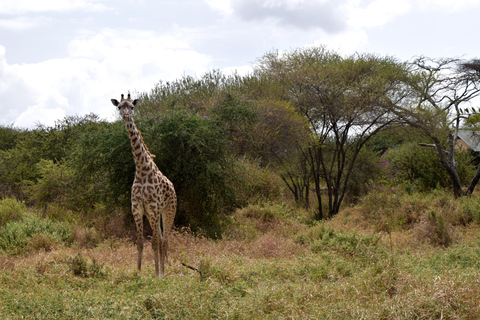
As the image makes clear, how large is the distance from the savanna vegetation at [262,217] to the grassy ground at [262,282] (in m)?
0.03

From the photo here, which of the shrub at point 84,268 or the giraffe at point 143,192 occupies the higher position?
the giraffe at point 143,192

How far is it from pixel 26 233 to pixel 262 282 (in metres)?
6.60

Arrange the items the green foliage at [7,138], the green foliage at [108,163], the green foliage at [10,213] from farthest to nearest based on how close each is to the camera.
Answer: the green foliage at [7,138], the green foliage at [10,213], the green foliage at [108,163]

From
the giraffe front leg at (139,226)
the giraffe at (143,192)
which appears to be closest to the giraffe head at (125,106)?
the giraffe at (143,192)

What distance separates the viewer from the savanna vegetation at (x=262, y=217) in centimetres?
529

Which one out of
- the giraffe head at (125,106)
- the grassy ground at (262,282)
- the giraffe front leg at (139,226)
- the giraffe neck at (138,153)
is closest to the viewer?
the grassy ground at (262,282)

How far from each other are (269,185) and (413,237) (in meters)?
7.37

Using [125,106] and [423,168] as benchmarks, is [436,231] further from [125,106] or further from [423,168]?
[423,168]

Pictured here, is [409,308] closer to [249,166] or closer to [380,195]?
[380,195]

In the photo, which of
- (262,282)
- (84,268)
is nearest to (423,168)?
(262,282)

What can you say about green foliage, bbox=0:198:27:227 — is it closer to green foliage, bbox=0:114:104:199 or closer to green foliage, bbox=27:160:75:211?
green foliage, bbox=27:160:75:211

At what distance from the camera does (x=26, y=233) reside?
1029cm

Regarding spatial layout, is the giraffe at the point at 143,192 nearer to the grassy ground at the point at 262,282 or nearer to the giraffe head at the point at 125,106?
the giraffe head at the point at 125,106

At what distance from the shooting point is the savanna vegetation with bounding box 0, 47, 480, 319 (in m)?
5.29
